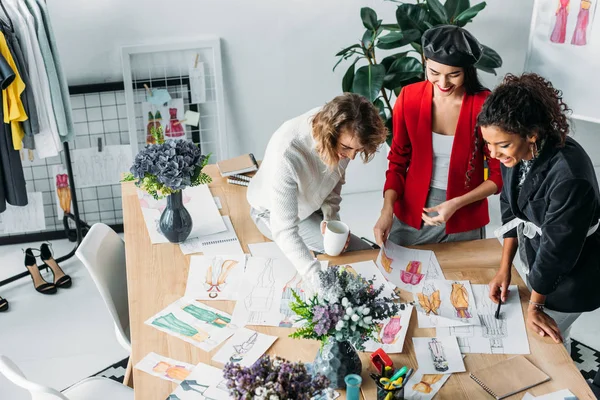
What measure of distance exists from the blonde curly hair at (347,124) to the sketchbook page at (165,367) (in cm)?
83

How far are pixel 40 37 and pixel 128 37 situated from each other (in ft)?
2.03

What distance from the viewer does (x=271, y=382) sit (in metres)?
1.53

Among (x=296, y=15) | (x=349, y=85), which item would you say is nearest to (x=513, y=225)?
(x=349, y=85)

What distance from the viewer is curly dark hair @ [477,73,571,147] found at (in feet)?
6.37

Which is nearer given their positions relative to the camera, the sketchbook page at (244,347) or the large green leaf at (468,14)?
the sketchbook page at (244,347)

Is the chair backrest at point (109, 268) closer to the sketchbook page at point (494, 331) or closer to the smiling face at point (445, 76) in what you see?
the sketchbook page at point (494, 331)

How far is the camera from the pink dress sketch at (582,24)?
3.64 meters

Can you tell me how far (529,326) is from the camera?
7.04 ft

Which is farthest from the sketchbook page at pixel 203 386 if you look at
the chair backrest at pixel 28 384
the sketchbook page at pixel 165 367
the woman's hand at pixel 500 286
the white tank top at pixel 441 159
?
the white tank top at pixel 441 159

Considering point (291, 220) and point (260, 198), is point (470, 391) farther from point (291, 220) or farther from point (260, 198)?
point (260, 198)

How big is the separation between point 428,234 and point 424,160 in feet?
1.10

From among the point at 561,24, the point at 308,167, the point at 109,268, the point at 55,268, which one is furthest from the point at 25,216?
the point at 561,24

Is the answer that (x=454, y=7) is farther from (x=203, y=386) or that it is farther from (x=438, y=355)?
(x=203, y=386)

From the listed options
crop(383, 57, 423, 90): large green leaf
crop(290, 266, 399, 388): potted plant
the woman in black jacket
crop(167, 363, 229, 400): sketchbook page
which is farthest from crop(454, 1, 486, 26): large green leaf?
crop(167, 363, 229, 400): sketchbook page
